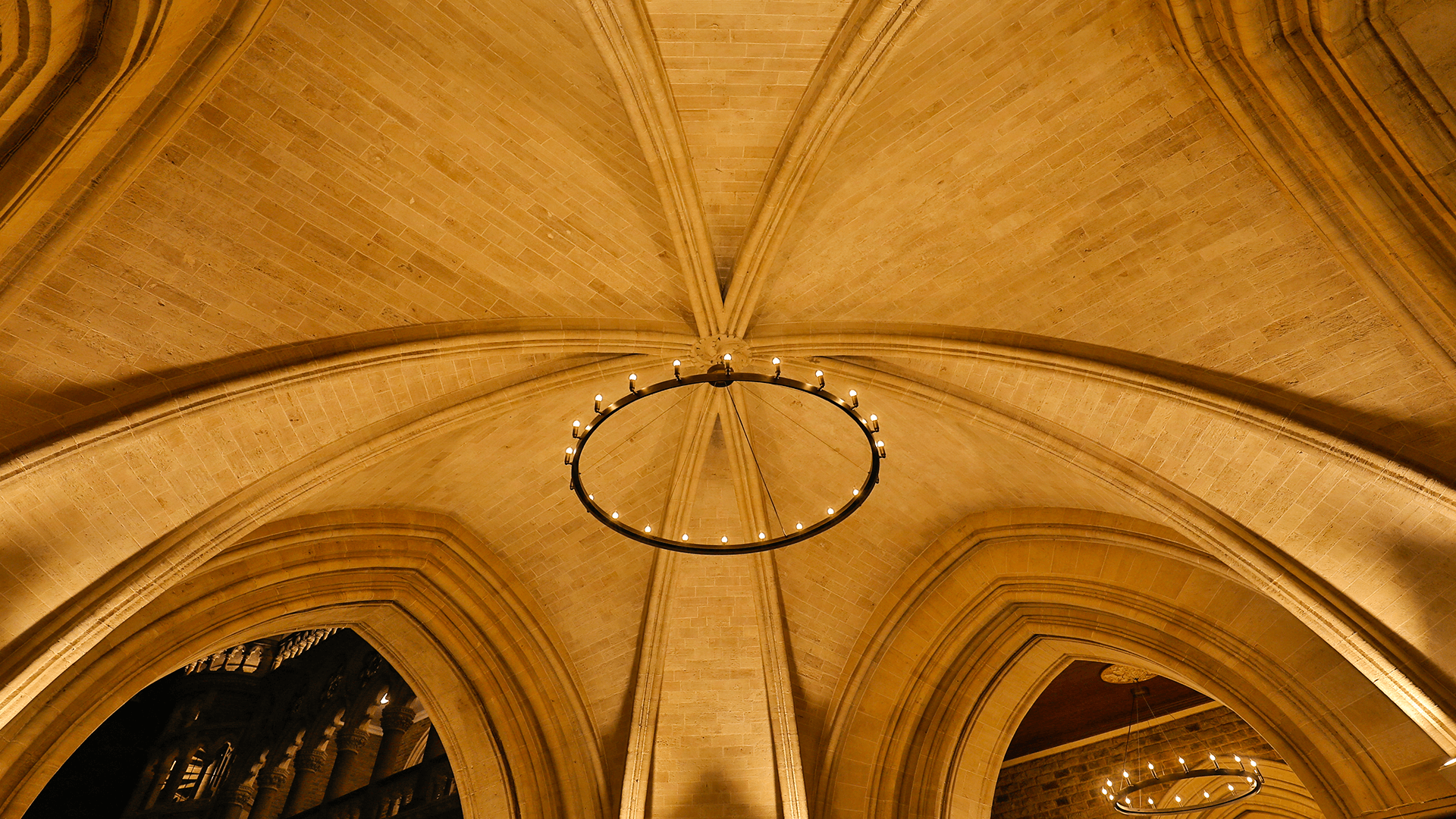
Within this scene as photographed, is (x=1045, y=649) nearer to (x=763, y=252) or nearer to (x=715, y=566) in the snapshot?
(x=715, y=566)

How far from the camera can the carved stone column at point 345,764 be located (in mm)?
15095

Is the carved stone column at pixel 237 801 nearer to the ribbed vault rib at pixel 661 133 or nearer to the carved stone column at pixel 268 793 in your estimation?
the carved stone column at pixel 268 793

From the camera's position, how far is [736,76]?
772 cm

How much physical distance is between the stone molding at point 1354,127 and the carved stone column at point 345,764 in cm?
1429

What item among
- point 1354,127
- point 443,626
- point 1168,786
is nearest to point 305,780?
point 443,626

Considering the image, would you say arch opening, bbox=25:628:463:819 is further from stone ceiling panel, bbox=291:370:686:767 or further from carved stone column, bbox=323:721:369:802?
stone ceiling panel, bbox=291:370:686:767

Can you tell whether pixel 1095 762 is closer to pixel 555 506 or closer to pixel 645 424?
pixel 645 424

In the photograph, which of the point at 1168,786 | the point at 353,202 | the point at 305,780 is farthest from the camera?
the point at 305,780

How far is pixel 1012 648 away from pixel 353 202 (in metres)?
7.67

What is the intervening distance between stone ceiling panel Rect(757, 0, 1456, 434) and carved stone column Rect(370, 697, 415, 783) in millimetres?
10411

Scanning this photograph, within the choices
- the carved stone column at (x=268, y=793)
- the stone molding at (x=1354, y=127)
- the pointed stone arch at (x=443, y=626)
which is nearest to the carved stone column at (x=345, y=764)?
the carved stone column at (x=268, y=793)

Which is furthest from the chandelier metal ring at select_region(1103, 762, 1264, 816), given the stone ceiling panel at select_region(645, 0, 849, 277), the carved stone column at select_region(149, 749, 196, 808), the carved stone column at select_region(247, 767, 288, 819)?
the carved stone column at select_region(149, 749, 196, 808)

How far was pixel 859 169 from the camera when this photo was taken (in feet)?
26.9

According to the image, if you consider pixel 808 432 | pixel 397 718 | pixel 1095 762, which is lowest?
pixel 1095 762
